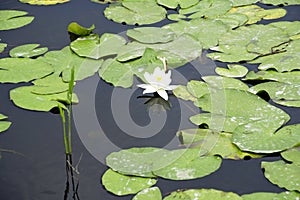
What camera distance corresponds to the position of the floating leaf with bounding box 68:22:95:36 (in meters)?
2.22

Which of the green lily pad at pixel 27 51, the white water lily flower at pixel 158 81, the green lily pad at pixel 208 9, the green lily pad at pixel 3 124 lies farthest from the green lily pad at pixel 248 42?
the green lily pad at pixel 3 124

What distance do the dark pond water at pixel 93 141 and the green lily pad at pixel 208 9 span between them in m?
0.45

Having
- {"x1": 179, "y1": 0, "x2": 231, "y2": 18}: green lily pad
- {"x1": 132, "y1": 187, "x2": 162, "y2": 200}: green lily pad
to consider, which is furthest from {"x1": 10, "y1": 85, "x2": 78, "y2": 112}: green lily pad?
{"x1": 179, "y1": 0, "x2": 231, "y2": 18}: green lily pad

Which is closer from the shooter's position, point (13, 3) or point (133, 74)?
point (133, 74)

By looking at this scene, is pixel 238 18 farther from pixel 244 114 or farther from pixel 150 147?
pixel 150 147

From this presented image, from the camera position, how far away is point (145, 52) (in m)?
2.03

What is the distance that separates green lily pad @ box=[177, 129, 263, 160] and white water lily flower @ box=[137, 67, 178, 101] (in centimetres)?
24

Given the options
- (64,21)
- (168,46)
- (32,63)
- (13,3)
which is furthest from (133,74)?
(13,3)

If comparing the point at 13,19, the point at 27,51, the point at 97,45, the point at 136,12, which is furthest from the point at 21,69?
the point at 136,12

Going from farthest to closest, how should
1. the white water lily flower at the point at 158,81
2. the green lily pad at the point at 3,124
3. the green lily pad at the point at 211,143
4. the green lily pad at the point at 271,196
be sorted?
1. the white water lily flower at the point at 158,81
2. the green lily pad at the point at 3,124
3. the green lily pad at the point at 211,143
4. the green lily pad at the point at 271,196

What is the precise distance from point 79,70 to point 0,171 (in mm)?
600

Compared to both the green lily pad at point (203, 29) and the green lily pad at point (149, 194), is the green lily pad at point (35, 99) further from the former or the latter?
the green lily pad at point (203, 29)

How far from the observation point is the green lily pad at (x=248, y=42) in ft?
6.84

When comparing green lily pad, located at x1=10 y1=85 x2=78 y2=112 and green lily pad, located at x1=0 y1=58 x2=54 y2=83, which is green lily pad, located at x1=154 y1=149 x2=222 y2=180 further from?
green lily pad, located at x1=0 y1=58 x2=54 y2=83
